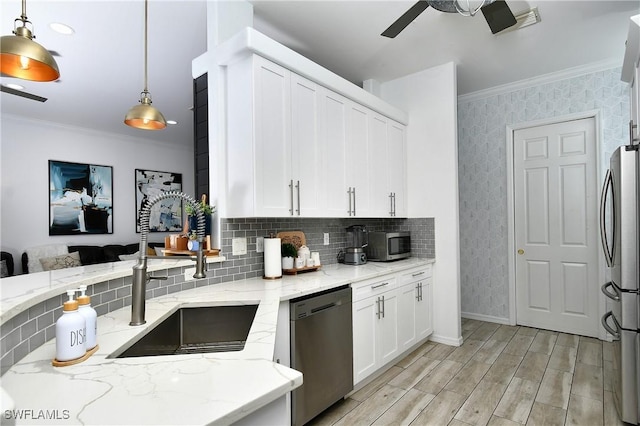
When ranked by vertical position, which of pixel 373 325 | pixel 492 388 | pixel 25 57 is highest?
pixel 25 57

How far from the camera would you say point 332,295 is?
2.28m

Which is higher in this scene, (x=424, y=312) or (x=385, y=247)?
(x=385, y=247)

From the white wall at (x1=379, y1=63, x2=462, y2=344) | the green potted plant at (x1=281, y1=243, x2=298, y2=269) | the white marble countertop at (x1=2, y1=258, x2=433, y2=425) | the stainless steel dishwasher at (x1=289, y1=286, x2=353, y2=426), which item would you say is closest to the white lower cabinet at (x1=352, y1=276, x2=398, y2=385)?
the stainless steel dishwasher at (x1=289, y1=286, x2=353, y2=426)

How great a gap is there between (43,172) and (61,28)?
324 centimetres

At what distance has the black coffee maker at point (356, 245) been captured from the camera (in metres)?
3.25

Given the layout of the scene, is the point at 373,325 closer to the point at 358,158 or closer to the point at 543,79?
the point at 358,158

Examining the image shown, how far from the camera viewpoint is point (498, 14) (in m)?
2.18

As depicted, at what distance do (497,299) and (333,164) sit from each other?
2840 mm

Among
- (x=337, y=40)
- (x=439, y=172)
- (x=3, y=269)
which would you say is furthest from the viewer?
(x=3, y=269)

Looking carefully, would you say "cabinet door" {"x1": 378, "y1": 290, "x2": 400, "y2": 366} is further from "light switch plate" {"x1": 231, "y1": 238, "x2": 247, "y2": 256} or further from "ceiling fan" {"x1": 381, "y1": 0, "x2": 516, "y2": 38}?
"ceiling fan" {"x1": 381, "y1": 0, "x2": 516, "y2": 38}

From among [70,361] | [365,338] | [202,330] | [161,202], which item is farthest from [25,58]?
[161,202]

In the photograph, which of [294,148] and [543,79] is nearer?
[294,148]

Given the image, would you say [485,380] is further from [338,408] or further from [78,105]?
[78,105]

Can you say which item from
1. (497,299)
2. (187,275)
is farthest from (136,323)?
(497,299)
